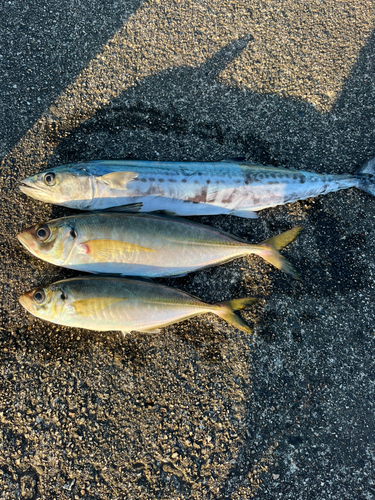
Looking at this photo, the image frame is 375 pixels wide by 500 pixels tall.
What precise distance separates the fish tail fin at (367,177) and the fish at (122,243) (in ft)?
6.05

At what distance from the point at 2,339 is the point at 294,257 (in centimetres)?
290

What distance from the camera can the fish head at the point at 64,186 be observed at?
109 inches

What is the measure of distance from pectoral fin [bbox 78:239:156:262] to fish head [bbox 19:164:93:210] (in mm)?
440

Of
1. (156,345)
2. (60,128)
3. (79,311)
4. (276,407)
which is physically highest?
(60,128)

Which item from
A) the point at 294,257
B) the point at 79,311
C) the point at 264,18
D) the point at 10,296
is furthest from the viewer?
the point at 264,18

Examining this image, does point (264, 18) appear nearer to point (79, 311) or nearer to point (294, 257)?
point (294, 257)

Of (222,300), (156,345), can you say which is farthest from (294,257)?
(156,345)

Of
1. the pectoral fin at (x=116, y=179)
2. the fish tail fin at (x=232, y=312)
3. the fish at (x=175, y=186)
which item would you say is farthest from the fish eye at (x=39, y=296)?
the fish tail fin at (x=232, y=312)

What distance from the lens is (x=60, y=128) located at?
3234 millimetres

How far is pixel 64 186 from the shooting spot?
9.13 ft

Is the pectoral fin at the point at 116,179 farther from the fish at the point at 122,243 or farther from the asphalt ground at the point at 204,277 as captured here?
the asphalt ground at the point at 204,277

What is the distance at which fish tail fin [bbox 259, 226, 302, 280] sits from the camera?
2.93 m

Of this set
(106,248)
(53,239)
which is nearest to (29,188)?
(53,239)

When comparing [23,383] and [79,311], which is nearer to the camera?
[79,311]
